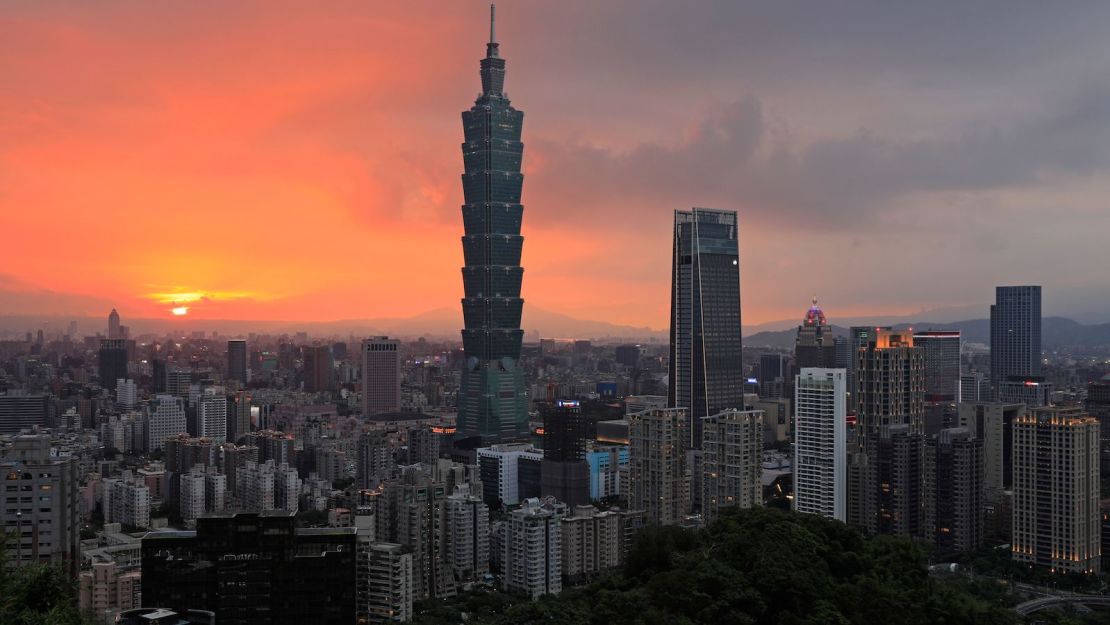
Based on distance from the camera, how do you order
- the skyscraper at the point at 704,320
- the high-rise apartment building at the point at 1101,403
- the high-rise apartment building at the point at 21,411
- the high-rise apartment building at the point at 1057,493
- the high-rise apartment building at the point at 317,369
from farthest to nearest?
the high-rise apartment building at the point at 317,369
the skyscraper at the point at 704,320
the high-rise apartment building at the point at 21,411
the high-rise apartment building at the point at 1101,403
the high-rise apartment building at the point at 1057,493

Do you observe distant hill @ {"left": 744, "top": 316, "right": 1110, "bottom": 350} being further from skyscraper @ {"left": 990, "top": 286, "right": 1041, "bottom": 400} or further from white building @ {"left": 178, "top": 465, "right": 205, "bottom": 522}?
white building @ {"left": 178, "top": 465, "right": 205, "bottom": 522}

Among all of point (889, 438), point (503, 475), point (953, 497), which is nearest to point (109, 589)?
point (503, 475)

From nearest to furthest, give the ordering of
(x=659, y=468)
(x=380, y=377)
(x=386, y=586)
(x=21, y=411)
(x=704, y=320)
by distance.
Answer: (x=386, y=586) → (x=659, y=468) → (x=21, y=411) → (x=704, y=320) → (x=380, y=377)

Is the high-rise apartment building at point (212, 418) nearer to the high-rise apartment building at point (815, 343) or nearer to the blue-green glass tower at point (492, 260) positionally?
the blue-green glass tower at point (492, 260)

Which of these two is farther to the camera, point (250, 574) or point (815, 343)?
point (815, 343)

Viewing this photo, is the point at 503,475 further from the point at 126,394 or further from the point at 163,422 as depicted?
the point at 126,394

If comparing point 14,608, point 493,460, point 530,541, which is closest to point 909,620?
point 14,608

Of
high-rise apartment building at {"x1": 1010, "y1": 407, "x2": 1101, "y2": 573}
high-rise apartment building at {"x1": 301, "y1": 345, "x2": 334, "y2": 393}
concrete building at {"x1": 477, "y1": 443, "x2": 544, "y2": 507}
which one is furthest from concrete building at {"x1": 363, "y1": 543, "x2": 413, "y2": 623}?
high-rise apartment building at {"x1": 301, "y1": 345, "x2": 334, "y2": 393}

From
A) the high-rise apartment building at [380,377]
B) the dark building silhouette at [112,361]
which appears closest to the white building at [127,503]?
the high-rise apartment building at [380,377]
